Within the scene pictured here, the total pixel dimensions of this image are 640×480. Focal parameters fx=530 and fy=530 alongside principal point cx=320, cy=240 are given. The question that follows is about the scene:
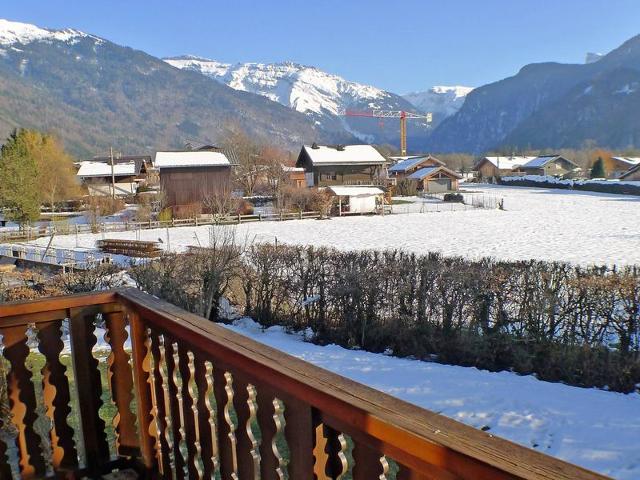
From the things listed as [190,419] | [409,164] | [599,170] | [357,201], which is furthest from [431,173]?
[190,419]

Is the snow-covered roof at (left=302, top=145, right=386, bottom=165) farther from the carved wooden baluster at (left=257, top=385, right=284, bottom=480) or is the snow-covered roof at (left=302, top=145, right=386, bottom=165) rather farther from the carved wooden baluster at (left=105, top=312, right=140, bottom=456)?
the carved wooden baluster at (left=257, top=385, right=284, bottom=480)

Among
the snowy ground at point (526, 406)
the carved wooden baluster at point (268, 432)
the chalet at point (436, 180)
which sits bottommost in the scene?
the snowy ground at point (526, 406)

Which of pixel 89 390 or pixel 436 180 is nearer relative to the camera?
pixel 89 390

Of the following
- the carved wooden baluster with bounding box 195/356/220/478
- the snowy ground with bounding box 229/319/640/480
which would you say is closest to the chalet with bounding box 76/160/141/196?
the snowy ground with bounding box 229/319/640/480

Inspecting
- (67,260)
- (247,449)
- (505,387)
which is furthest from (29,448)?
(67,260)

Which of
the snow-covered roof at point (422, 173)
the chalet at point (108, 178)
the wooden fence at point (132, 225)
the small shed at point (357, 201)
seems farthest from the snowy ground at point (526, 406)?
the snow-covered roof at point (422, 173)

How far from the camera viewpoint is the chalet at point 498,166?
93375 mm

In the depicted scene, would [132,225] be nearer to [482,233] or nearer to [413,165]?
[482,233]

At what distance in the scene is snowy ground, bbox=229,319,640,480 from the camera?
21.2 ft

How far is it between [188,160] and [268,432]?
142 ft

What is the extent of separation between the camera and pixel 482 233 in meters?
28.0

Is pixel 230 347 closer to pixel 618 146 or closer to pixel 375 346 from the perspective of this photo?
pixel 375 346

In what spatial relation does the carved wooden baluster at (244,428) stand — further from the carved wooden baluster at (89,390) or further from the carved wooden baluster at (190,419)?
the carved wooden baluster at (89,390)

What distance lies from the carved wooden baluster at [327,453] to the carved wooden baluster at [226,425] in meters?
0.65
